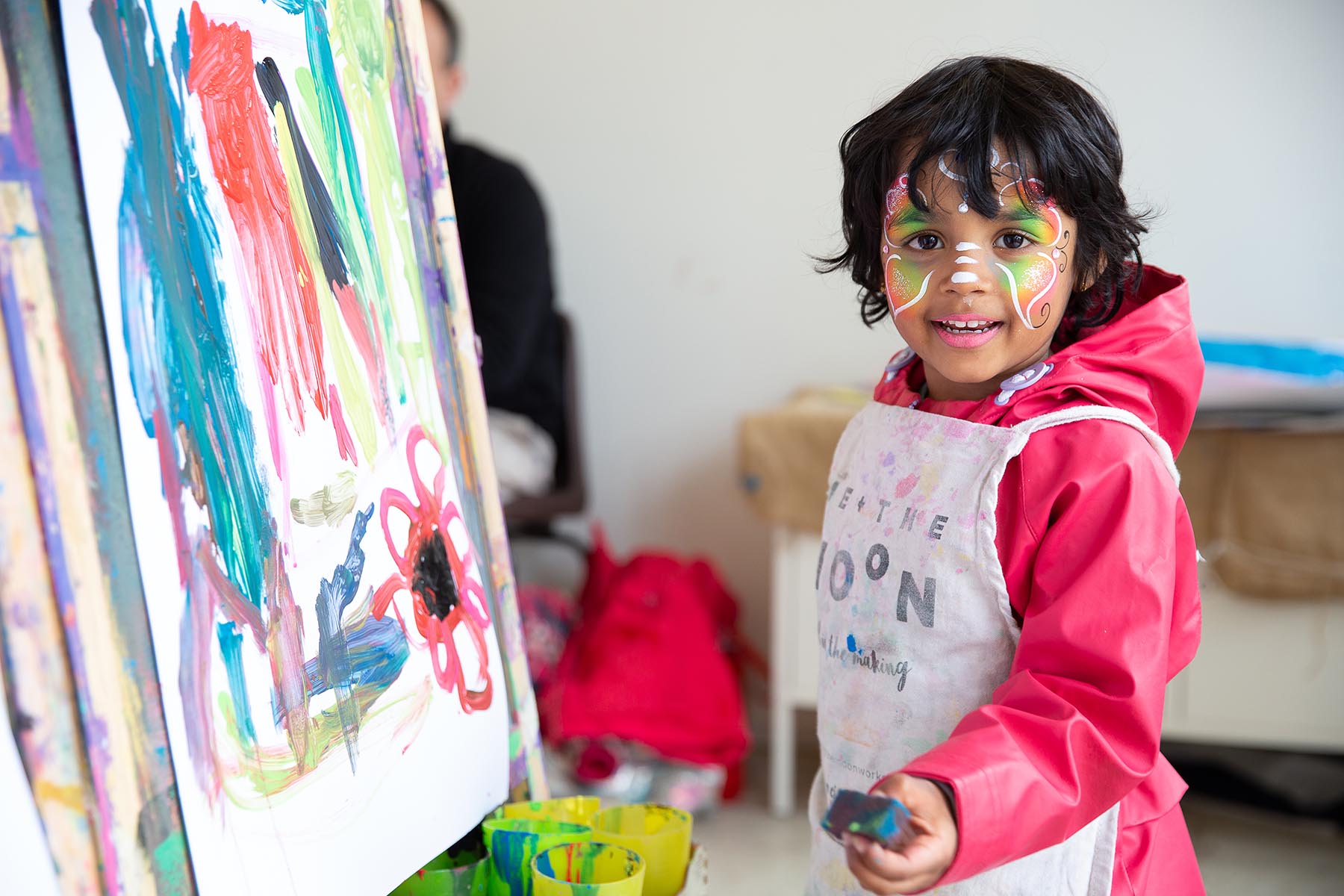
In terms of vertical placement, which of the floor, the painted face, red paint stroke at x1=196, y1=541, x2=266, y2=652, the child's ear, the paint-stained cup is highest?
the painted face

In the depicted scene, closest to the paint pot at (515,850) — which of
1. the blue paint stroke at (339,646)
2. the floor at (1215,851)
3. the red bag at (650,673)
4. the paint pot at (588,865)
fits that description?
the paint pot at (588,865)

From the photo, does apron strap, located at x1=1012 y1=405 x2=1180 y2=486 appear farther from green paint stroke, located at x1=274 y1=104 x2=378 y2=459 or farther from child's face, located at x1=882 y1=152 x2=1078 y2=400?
green paint stroke, located at x1=274 y1=104 x2=378 y2=459

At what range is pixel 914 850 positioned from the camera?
0.58 m

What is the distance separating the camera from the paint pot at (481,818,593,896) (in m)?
0.86

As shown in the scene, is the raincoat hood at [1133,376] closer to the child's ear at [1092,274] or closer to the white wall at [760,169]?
the child's ear at [1092,274]

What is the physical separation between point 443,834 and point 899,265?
533mm

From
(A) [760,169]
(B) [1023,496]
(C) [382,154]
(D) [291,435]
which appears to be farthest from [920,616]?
(A) [760,169]

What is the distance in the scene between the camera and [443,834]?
33.6 inches

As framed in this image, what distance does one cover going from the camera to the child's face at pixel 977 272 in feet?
2.58

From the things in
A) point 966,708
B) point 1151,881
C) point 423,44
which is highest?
point 423,44

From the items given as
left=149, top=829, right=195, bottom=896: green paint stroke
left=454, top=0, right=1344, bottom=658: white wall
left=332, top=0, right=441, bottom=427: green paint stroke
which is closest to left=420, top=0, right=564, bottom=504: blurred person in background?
left=454, top=0, right=1344, bottom=658: white wall

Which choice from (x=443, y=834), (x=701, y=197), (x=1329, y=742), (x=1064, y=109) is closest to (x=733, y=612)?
(x=701, y=197)

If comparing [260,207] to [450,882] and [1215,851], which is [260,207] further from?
[1215,851]

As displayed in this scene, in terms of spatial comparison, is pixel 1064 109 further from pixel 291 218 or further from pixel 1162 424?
pixel 291 218
